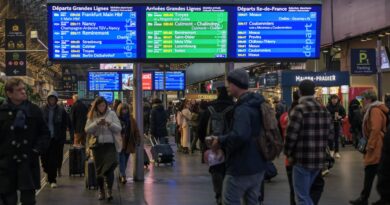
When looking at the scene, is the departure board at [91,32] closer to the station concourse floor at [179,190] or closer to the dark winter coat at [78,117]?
the station concourse floor at [179,190]

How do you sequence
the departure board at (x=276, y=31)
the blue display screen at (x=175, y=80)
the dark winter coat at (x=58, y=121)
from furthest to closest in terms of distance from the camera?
the blue display screen at (x=175, y=80) < the dark winter coat at (x=58, y=121) < the departure board at (x=276, y=31)

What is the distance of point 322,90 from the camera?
2611cm

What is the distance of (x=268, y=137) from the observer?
19.2ft

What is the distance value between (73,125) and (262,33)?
496 centimetres

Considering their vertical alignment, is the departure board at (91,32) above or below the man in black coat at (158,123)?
above

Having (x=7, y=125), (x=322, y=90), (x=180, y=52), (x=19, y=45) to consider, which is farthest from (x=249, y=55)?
(x=19, y=45)

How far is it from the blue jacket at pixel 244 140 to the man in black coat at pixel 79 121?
346 inches

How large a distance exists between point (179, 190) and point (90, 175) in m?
1.62

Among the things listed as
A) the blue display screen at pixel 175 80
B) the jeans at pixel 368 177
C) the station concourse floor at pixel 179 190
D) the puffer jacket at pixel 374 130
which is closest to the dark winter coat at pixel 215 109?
the station concourse floor at pixel 179 190

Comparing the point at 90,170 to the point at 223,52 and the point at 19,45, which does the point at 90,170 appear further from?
the point at 19,45

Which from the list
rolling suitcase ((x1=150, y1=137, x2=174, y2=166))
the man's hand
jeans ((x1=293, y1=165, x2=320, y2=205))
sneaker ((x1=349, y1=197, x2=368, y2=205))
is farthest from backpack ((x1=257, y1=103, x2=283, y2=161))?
rolling suitcase ((x1=150, y1=137, x2=174, y2=166))

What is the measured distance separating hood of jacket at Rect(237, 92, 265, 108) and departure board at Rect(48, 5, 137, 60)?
6236 mm

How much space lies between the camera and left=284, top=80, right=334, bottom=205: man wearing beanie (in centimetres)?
707

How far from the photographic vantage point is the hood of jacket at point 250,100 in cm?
576
